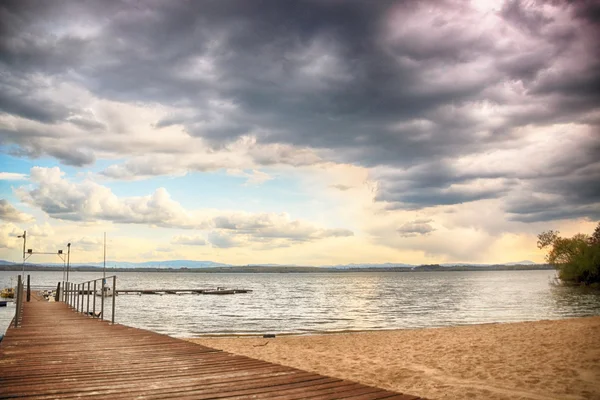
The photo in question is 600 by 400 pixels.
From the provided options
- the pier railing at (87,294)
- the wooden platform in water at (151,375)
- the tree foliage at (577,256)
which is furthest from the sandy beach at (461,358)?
the tree foliage at (577,256)

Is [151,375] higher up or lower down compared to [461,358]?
higher up

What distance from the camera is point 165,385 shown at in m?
5.96

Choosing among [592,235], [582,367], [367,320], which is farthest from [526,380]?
[592,235]

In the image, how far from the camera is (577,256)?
74.2m

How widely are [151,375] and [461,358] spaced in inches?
534

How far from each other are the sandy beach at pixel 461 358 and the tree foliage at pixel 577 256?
182 ft

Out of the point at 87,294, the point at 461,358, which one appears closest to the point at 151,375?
the point at 461,358

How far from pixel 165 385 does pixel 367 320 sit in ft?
107

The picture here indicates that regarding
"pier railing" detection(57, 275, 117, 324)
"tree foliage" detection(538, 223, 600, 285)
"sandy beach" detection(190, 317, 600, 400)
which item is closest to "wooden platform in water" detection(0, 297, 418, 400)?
"pier railing" detection(57, 275, 117, 324)

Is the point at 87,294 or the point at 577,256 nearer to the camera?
the point at 87,294

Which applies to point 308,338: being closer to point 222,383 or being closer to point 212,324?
point 212,324

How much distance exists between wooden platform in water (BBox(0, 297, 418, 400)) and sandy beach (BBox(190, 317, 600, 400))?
6.74 meters

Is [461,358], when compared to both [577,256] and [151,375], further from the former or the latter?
[577,256]

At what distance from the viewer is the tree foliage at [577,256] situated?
7112 cm
